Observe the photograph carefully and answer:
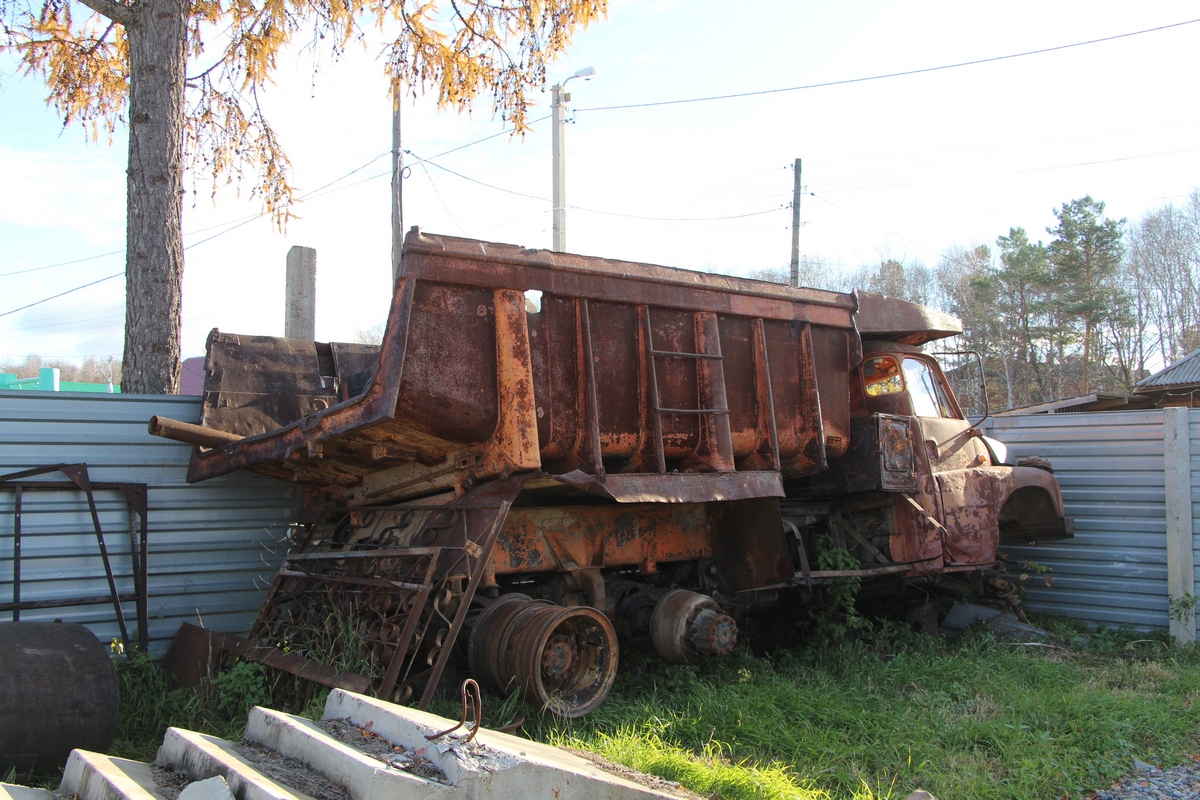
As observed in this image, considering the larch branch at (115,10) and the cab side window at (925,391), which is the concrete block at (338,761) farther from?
the larch branch at (115,10)

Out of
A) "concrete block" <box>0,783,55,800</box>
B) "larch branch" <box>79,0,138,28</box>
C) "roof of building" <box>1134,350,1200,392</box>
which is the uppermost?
"larch branch" <box>79,0,138,28</box>

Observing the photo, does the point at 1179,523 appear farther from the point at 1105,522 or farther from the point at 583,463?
the point at 583,463

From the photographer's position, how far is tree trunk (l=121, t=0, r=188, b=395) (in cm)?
773

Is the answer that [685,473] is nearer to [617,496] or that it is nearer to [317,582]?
[617,496]

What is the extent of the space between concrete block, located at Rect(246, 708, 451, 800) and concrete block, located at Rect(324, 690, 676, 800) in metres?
0.10

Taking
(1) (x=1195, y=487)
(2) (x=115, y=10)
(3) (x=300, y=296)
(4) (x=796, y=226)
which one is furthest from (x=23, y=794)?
(4) (x=796, y=226)

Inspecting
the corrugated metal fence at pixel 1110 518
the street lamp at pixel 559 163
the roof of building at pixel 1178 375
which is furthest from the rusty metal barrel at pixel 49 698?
the roof of building at pixel 1178 375

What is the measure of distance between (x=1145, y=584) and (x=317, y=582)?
697 cm

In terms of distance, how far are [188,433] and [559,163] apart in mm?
13103

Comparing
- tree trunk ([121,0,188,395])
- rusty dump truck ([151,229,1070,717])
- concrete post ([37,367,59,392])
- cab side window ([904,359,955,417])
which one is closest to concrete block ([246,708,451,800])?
rusty dump truck ([151,229,1070,717])

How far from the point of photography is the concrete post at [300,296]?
27.2 ft

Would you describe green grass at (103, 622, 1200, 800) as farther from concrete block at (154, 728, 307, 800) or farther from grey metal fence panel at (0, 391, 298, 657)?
concrete block at (154, 728, 307, 800)

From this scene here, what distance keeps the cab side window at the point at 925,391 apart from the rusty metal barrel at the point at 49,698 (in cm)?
586

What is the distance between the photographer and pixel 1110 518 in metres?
8.20
